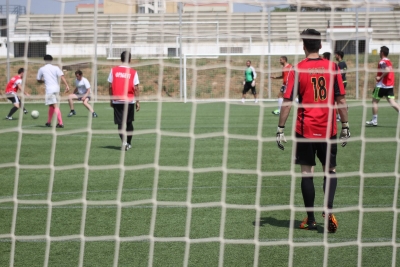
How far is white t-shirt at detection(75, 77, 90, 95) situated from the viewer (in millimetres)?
19234

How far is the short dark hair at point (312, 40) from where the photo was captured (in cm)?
599

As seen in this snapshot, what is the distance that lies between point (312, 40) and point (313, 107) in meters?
0.66

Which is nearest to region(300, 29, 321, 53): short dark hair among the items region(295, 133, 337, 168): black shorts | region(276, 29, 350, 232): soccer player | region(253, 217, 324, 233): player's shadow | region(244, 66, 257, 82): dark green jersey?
region(276, 29, 350, 232): soccer player

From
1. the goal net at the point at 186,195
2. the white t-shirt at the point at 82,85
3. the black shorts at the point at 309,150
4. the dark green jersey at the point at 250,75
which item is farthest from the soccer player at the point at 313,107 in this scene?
the dark green jersey at the point at 250,75

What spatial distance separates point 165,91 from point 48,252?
74.2 ft

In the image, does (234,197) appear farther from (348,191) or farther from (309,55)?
(309,55)

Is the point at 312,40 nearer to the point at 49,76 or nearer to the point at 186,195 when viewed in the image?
the point at 186,195

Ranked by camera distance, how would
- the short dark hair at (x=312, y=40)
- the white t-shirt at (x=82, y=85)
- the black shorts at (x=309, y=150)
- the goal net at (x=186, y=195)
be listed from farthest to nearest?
→ the white t-shirt at (x=82, y=85), the black shorts at (x=309, y=150), the short dark hair at (x=312, y=40), the goal net at (x=186, y=195)

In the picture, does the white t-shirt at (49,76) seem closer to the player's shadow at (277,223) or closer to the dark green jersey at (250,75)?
the player's shadow at (277,223)

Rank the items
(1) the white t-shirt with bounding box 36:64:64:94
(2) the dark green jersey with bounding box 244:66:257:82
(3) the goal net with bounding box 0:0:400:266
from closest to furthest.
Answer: (3) the goal net with bounding box 0:0:400:266 → (1) the white t-shirt with bounding box 36:64:64:94 → (2) the dark green jersey with bounding box 244:66:257:82

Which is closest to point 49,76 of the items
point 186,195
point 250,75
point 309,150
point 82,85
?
point 82,85

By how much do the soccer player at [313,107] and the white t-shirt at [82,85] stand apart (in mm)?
13757

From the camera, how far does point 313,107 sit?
6074mm

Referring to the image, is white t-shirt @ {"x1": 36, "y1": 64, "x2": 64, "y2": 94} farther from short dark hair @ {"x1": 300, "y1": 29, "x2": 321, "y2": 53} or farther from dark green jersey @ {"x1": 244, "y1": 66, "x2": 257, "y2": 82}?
dark green jersey @ {"x1": 244, "y1": 66, "x2": 257, "y2": 82}
